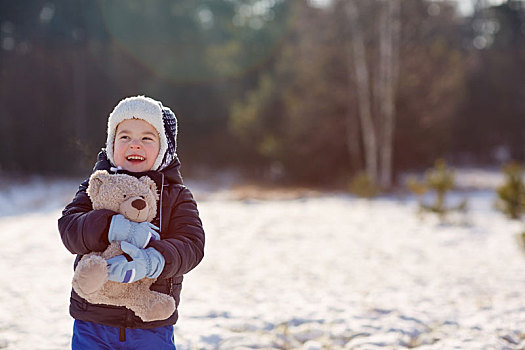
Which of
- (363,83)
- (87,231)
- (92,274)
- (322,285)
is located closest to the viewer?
(92,274)

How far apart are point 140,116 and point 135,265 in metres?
0.56

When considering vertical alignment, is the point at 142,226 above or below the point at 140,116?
below

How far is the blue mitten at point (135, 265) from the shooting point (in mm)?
1739

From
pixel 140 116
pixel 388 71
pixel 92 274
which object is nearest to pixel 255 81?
pixel 388 71

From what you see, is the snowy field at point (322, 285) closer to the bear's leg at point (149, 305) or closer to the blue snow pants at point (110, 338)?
the blue snow pants at point (110, 338)

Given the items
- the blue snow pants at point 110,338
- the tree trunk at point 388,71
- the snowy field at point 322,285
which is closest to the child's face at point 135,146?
the blue snow pants at point 110,338

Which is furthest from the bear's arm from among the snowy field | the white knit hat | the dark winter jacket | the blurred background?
the blurred background

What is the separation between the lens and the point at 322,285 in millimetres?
5406

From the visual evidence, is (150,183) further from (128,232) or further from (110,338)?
(110,338)

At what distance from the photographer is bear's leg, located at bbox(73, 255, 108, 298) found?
5.63 ft

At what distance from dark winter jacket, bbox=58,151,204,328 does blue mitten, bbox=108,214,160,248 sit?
0.03 metres

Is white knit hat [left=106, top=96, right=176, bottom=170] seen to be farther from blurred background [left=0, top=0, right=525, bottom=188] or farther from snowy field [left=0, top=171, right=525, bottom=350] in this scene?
blurred background [left=0, top=0, right=525, bottom=188]

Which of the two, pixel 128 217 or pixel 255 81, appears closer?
pixel 128 217

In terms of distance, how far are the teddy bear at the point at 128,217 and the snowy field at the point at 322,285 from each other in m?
1.77
